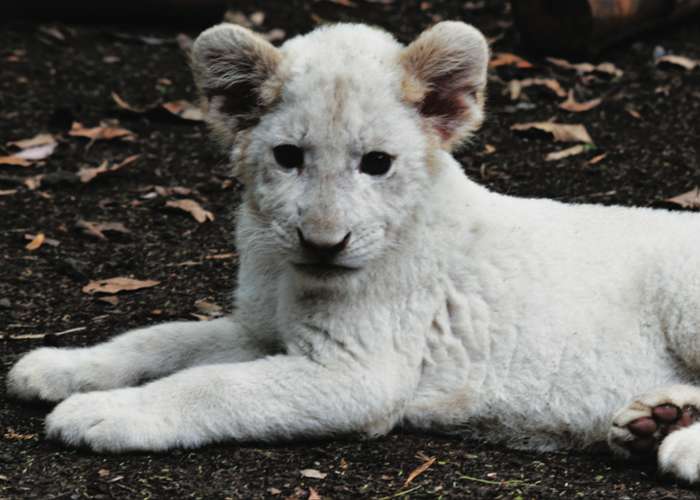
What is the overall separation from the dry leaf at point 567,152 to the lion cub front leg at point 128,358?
3.61 meters

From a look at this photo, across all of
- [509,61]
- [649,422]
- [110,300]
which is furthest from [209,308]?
[509,61]

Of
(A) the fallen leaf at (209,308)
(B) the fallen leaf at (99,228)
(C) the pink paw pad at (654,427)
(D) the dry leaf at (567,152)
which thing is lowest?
(A) the fallen leaf at (209,308)

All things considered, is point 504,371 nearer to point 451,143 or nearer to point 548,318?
point 548,318

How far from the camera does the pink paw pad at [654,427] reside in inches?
189

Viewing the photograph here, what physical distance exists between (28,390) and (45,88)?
5346 millimetres

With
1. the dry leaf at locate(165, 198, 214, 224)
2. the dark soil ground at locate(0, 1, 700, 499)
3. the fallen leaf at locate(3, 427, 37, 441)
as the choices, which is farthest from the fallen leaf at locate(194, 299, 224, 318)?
the fallen leaf at locate(3, 427, 37, 441)

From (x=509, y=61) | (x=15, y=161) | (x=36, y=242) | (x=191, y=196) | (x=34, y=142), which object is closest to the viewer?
(x=36, y=242)

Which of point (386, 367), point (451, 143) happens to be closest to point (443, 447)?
point (386, 367)

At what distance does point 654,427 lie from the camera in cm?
482

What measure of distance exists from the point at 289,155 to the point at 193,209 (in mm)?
3198

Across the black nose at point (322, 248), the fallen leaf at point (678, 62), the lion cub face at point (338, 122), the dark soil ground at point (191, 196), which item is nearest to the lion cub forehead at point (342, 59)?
the lion cub face at point (338, 122)

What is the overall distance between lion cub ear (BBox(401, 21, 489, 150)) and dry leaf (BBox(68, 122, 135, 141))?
15.2ft

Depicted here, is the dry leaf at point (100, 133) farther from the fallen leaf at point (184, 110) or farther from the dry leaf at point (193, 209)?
the dry leaf at point (193, 209)

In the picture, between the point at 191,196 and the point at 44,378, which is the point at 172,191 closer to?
the point at 191,196
